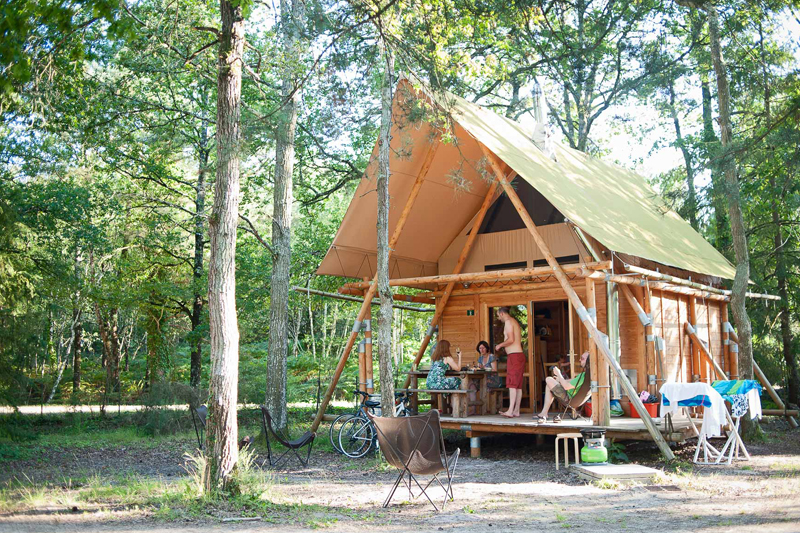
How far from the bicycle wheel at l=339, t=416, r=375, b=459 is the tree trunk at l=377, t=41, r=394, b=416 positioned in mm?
912

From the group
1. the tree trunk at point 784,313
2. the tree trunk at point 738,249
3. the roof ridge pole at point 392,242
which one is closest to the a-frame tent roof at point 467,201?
the roof ridge pole at point 392,242

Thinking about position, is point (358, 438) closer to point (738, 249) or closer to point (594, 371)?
point (594, 371)

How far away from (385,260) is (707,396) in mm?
4668

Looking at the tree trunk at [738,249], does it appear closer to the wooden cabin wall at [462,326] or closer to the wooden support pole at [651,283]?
the wooden support pole at [651,283]

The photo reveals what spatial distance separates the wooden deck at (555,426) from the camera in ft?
30.7

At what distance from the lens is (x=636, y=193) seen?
15.8 m

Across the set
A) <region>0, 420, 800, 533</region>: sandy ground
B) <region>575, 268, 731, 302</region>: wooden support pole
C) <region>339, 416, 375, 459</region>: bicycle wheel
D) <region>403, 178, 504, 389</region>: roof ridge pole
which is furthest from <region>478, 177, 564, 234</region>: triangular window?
<region>339, 416, 375, 459</region>: bicycle wheel

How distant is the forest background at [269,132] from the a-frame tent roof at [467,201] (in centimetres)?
78

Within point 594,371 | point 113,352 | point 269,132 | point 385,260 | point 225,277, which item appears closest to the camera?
→ point 225,277

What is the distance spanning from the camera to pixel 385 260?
10008mm

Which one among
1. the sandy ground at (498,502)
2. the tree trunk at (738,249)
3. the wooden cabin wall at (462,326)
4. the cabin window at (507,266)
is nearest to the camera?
the sandy ground at (498,502)

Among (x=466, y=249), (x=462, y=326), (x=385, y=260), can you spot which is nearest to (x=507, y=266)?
(x=466, y=249)

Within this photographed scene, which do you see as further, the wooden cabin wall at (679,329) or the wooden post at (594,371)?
the wooden cabin wall at (679,329)

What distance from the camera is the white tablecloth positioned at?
885 cm
